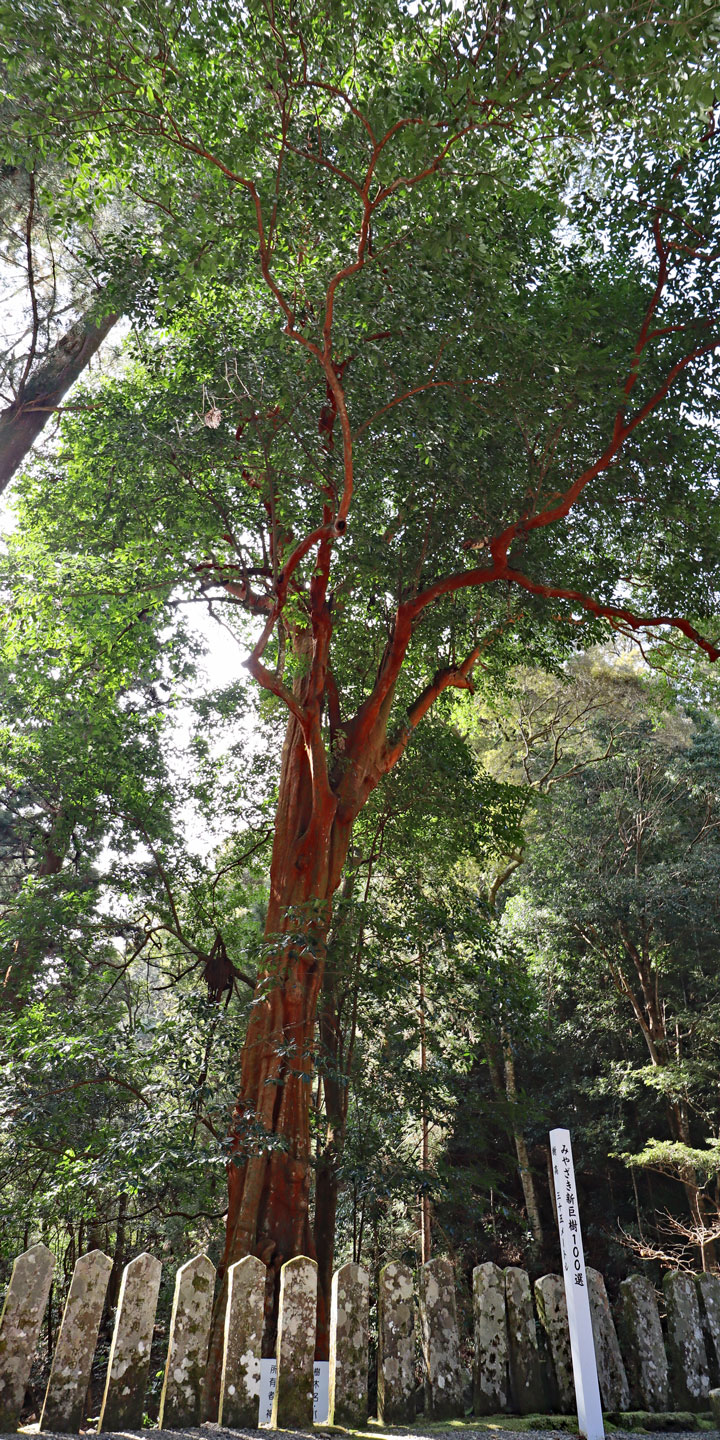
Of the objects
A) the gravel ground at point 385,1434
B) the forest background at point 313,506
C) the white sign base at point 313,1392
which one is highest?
the forest background at point 313,506

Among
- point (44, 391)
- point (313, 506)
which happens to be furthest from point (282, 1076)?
point (44, 391)

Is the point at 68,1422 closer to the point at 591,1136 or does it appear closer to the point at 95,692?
the point at 95,692

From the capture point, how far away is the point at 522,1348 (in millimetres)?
3352

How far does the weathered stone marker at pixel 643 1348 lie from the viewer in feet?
11.4

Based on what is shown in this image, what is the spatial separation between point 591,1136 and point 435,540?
982cm

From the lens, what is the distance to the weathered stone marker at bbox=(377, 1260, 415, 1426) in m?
3.01

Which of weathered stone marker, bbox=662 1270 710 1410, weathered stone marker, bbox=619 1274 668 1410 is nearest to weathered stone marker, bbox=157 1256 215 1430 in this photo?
weathered stone marker, bbox=619 1274 668 1410

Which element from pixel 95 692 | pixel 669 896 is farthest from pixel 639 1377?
pixel 669 896

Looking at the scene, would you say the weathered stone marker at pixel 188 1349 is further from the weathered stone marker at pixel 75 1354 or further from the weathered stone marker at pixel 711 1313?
the weathered stone marker at pixel 711 1313

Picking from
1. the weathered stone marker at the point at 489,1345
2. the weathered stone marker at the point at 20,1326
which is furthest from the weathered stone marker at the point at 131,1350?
the weathered stone marker at the point at 489,1345

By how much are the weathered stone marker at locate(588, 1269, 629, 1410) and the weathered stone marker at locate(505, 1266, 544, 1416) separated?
26 centimetres

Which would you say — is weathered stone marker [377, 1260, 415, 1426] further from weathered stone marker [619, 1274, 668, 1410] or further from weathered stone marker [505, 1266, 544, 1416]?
weathered stone marker [619, 1274, 668, 1410]

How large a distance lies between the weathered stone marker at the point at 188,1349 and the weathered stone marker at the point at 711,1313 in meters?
2.21

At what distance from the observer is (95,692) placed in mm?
7266
